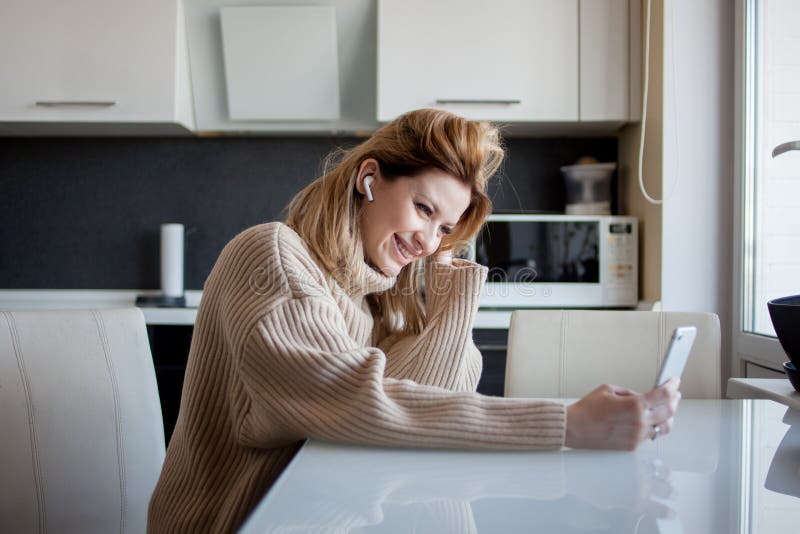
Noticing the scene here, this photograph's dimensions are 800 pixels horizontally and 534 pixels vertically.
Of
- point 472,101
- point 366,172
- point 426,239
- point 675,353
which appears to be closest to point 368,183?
point 366,172

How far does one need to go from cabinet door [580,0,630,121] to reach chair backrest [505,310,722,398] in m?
1.21

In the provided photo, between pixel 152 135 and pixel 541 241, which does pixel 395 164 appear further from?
pixel 152 135

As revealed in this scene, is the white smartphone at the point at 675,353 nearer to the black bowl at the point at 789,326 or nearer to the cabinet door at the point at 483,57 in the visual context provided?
the black bowl at the point at 789,326

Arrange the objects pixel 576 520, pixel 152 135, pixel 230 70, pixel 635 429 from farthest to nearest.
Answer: pixel 152 135
pixel 230 70
pixel 635 429
pixel 576 520

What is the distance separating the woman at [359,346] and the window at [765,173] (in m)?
0.99

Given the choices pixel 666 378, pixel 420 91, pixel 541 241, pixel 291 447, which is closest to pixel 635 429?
pixel 666 378

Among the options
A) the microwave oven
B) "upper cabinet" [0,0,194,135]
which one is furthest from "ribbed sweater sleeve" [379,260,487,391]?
"upper cabinet" [0,0,194,135]

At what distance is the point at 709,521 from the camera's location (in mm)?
541

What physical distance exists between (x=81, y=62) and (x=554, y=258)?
1.78m

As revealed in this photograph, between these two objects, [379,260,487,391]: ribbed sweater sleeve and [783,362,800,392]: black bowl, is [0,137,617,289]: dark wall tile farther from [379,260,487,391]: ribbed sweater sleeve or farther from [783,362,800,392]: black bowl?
[783,362,800,392]: black bowl

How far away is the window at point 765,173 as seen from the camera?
175 centimetres

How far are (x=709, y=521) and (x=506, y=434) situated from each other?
0.79 feet

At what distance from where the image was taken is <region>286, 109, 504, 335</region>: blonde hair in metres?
1.09

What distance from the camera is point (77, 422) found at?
1.10 meters
